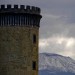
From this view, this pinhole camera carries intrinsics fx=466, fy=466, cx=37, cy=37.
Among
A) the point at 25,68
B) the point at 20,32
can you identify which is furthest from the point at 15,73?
the point at 20,32

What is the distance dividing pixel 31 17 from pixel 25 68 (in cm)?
634

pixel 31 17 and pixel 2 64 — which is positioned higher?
pixel 31 17

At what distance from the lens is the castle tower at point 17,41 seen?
2218 inches

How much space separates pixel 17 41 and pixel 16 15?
323 cm

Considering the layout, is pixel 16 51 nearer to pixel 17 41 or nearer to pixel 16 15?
pixel 17 41

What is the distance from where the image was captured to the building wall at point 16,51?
5625 cm

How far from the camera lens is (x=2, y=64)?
2226 inches

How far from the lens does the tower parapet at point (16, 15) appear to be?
56750mm

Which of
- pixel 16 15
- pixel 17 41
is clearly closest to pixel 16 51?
pixel 17 41

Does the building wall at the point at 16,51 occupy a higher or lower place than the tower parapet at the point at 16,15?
lower

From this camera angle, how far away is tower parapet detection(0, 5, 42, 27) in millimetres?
56750

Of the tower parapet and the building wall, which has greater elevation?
the tower parapet

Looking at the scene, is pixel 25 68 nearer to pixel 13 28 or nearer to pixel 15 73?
pixel 15 73

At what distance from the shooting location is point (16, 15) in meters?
57.1
